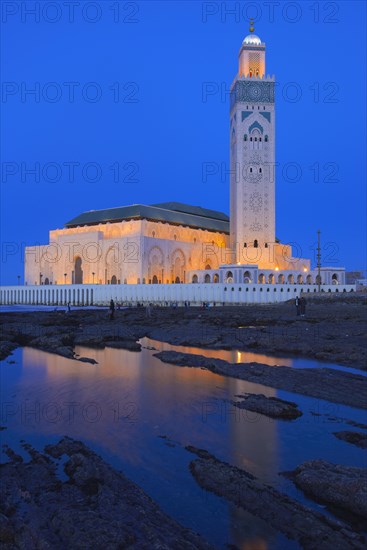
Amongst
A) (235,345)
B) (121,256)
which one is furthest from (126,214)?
(235,345)

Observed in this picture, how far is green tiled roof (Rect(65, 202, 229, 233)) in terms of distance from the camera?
210 ft

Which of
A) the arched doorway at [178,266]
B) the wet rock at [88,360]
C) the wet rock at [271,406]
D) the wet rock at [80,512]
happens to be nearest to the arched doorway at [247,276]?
the arched doorway at [178,266]

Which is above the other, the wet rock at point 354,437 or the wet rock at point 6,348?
the wet rock at point 354,437

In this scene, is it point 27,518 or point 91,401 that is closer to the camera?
point 27,518

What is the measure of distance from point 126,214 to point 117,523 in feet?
202

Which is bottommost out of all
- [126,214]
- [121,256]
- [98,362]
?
[98,362]

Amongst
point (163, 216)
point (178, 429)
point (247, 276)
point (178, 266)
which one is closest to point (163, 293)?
point (247, 276)

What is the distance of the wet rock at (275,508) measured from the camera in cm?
374

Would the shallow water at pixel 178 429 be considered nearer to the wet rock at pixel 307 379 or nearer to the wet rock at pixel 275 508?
the wet rock at pixel 275 508

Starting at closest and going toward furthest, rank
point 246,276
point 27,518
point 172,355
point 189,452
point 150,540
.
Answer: point 150,540
point 27,518
point 189,452
point 172,355
point 246,276

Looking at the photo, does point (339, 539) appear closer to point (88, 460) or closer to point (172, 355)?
point (88, 460)

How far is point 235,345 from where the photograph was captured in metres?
16.3

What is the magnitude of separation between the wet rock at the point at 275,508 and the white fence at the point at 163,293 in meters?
42.3

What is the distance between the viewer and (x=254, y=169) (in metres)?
63.2
